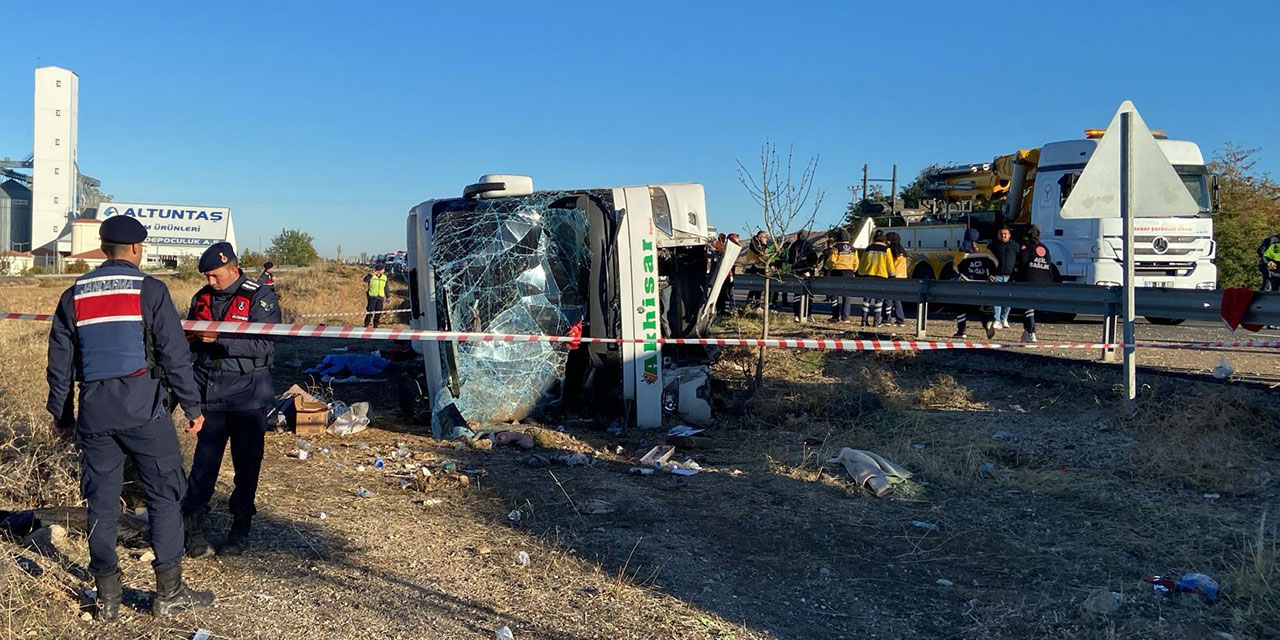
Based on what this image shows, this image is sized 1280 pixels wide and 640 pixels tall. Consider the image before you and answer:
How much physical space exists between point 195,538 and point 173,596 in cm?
81

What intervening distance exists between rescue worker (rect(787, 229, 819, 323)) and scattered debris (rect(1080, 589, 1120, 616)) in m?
9.65

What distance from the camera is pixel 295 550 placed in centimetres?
482

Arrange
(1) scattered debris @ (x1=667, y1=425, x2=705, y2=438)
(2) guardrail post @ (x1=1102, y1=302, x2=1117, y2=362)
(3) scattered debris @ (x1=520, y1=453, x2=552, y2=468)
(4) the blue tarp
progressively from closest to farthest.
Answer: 1. (3) scattered debris @ (x1=520, y1=453, x2=552, y2=468)
2. (1) scattered debris @ (x1=667, y1=425, x2=705, y2=438)
3. (2) guardrail post @ (x1=1102, y1=302, x2=1117, y2=362)
4. (4) the blue tarp

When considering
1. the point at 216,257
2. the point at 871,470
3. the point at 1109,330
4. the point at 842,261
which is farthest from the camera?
the point at 842,261

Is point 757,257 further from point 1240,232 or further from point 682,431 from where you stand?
point 1240,232

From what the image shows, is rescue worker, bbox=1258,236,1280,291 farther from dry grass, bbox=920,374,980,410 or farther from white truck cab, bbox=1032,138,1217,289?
dry grass, bbox=920,374,980,410

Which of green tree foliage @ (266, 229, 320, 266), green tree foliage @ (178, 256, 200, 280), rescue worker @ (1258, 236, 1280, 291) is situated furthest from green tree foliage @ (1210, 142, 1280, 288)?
green tree foliage @ (266, 229, 320, 266)

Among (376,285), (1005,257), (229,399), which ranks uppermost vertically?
(1005,257)

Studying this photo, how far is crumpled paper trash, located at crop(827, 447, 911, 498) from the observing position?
5.96 m

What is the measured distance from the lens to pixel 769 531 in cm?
523

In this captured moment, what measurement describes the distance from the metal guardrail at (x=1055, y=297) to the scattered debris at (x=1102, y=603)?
467 centimetres

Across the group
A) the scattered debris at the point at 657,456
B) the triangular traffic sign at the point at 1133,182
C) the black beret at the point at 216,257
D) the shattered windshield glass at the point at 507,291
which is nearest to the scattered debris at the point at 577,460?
the scattered debris at the point at 657,456

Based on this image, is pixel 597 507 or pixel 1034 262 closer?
pixel 597 507

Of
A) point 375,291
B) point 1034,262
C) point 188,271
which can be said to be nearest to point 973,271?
point 1034,262
